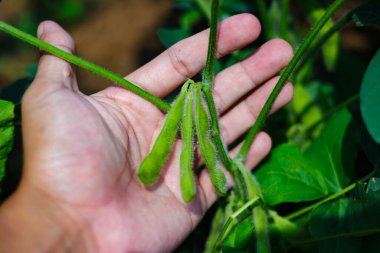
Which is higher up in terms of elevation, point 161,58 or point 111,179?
point 161,58

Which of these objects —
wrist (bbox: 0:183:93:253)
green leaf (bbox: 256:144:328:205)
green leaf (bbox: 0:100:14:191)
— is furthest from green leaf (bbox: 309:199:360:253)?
green leaf (bbox: 0:100:14:191)

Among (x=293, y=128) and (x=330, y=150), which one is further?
(x=293, y=128)

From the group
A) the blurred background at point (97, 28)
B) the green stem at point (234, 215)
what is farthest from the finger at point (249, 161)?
the blurred background at point (97, 28)

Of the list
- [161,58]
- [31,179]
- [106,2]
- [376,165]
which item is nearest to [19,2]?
[106,2]

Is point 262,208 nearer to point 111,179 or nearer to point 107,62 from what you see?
point 111,179

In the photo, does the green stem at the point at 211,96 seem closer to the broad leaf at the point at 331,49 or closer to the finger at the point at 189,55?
the finger at the point at 189,55
